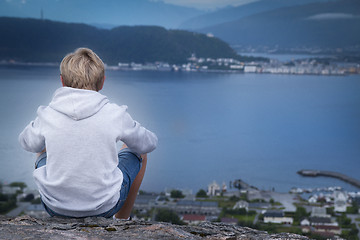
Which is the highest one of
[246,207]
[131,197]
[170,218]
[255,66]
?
[255,66]

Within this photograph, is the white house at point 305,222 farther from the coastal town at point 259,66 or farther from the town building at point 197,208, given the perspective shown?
the coastal town at point 259,66

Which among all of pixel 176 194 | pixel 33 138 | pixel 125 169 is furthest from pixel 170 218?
pixel 33 138

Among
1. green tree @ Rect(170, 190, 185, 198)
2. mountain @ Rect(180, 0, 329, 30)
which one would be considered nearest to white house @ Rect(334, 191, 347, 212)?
green tree @ Rect(170, 190, 185, 198)

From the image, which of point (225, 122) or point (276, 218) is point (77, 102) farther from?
point (225, 122)

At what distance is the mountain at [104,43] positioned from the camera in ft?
46.5

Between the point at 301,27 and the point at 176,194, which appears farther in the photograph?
the point at 301,27

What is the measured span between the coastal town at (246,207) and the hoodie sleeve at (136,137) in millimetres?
2881

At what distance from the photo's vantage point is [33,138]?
100 centimetres

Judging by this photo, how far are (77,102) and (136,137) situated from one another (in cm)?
17

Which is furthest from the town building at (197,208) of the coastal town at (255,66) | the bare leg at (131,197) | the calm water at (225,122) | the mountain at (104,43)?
the mountain at (104,43)

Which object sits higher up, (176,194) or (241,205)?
(241,205)

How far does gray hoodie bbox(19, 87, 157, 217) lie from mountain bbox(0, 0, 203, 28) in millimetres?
15247

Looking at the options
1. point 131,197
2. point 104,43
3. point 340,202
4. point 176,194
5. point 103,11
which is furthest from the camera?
point 103,11

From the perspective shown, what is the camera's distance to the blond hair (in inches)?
39.2
